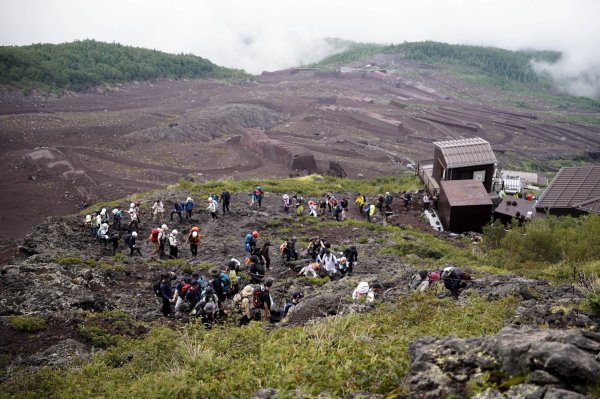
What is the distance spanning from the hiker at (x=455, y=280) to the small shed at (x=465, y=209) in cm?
1339

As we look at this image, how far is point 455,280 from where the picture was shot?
12391 mm

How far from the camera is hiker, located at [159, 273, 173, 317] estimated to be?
13195 millimetres

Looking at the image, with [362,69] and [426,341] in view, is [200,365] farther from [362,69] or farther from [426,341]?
[362,69]

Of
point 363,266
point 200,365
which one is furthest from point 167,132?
point 200,365

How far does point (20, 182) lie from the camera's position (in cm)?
3531

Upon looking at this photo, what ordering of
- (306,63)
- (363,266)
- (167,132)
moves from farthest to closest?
(306,63) < (167,132) < (363,266)

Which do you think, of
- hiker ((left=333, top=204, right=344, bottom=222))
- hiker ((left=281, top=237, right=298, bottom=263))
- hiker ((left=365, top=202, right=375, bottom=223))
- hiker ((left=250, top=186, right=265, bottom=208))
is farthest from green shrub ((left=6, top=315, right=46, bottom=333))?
hiker ((left=365, top=202, right=375, bottom=223))

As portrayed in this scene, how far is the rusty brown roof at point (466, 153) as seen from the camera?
2947 centimetres

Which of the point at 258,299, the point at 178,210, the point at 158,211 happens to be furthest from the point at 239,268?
the point at 158,211

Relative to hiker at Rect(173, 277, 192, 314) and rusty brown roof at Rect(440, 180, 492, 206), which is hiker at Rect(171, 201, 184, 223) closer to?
hiker at Rect(173, 277, 192, 314)

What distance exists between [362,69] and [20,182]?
222ft

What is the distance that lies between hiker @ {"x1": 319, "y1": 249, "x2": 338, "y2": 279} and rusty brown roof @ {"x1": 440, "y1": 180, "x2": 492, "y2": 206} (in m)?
10.9

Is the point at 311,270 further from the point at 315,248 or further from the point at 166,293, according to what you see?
the point at 166,293

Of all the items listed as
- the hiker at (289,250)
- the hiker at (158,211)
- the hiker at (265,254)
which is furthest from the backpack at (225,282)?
the hiker at (158,211)
